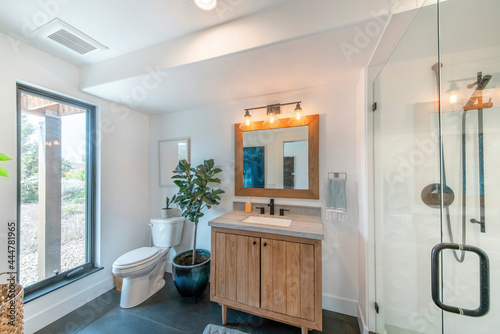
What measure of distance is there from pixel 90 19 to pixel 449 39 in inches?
94.4

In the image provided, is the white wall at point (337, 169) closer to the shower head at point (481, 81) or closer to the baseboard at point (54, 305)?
the shower head at point (481, 81)

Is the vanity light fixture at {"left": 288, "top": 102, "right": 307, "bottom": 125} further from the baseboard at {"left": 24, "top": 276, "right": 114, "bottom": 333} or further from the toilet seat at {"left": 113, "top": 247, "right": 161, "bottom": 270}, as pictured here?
the baseboard at {"left": 24, "top": 276, "right": 114, "bottom": 333}

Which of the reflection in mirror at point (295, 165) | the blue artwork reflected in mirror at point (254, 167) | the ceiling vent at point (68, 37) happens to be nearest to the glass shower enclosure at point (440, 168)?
the reflection in mirror at point (295, 165)

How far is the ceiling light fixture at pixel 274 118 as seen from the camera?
6.05ft

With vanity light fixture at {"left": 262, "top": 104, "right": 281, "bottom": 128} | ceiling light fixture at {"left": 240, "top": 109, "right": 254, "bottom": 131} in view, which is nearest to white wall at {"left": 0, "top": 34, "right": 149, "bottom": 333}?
ceiling light fixture at {"left": 240, "top": 109, "right": 254, "bottom": 131}

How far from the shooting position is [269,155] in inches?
79.8

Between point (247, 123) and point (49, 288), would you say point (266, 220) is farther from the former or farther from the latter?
point (49, 288)

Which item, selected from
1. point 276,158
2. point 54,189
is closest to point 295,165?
point 276,158

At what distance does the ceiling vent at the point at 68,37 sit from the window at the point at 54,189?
535 mm

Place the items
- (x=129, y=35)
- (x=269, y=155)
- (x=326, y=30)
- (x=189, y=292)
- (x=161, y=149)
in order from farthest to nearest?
(x=161, y=149), (x=269, y=155), (x=189, y=292), (x=129, y=35), (x=326, y=30)

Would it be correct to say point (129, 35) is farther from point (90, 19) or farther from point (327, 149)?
point (327, 149)

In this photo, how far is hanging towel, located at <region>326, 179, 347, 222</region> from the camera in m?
1.68

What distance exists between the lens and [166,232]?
2211 mm

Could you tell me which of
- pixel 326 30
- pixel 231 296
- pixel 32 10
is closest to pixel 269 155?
pixel 326 30
